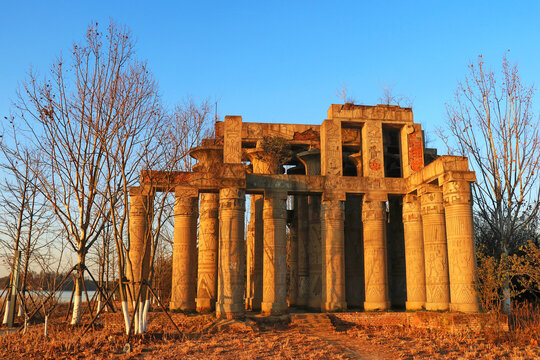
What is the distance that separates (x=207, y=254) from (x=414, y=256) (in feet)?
30.0

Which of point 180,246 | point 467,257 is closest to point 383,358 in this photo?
point 467,257

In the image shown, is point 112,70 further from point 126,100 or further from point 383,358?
point 383,358

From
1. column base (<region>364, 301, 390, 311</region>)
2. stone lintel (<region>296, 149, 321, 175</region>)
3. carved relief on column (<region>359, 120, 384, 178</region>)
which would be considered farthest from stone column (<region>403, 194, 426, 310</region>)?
stone lintel (<region>296, 149, 321, 175</region>)

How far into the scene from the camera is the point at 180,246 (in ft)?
69.7

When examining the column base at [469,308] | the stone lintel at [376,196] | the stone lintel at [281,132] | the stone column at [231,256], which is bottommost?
the column base at [469,308]

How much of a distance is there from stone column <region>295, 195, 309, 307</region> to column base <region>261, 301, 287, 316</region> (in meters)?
5.22

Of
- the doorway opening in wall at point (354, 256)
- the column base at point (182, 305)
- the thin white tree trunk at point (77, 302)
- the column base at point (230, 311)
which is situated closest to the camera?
the thin white tree trunk at point (77, 302)

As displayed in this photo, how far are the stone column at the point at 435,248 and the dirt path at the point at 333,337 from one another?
13.4 ft

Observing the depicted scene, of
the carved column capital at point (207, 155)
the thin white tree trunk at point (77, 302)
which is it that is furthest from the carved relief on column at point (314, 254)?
the thin white tree trunk at point (77, 302)

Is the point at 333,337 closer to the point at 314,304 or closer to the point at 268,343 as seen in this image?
the point at 268,343

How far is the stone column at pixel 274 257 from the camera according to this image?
19.2 meters

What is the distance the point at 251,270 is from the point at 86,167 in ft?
39.7

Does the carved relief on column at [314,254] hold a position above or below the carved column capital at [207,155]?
below

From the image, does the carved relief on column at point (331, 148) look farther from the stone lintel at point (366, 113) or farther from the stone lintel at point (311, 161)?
the stone lintel at point (311, 161)
